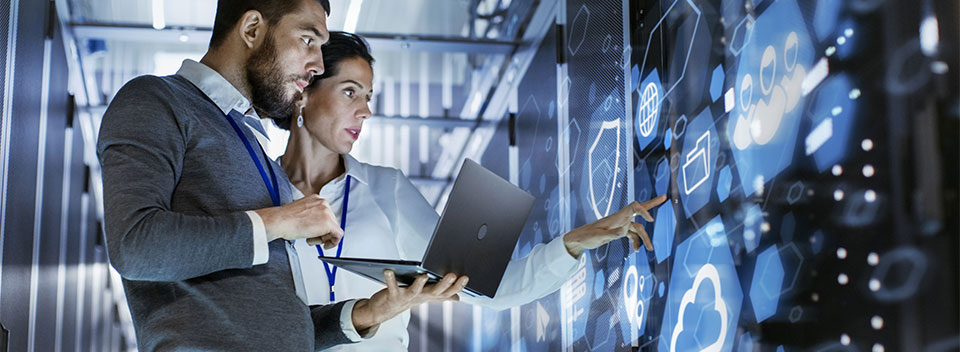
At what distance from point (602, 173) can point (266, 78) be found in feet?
4.36

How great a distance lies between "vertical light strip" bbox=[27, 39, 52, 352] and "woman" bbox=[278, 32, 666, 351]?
1.30 meters

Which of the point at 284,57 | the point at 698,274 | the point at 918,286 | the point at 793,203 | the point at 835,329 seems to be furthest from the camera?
the point at 698,274

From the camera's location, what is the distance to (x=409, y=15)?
480 cm

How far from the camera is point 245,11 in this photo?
205 cm

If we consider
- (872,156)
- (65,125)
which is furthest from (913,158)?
(65,125)

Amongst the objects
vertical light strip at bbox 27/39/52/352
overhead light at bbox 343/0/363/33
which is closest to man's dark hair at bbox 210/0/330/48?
vertical light strip at bbox 27/39/52/352

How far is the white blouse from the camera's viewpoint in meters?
2.51

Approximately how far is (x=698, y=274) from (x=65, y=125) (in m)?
3.13

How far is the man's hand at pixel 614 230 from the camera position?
2391mm

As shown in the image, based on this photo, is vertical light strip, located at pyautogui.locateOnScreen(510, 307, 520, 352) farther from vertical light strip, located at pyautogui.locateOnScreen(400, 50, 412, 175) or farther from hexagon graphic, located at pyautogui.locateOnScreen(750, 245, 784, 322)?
hexagon graphic, located at pyautogui.locateOnScreen(750, 245, 784, 322)

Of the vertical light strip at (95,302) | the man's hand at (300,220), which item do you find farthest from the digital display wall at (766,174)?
the vertical light strip at (95,302)

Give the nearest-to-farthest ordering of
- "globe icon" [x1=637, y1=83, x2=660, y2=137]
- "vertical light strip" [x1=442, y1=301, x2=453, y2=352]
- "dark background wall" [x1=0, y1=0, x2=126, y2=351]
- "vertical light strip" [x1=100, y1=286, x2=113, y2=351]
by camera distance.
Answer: "globe icon" [x1=637, y1=83, x2=660, y2=137], "dark background wall" [x1=0, y1=0, x2=126, y2=351], "vertical light strip" [x1=100, y1=286, x2=113, y2=351], "vertical light strip" [x1=442, y1=301, x2=453, y2=352]

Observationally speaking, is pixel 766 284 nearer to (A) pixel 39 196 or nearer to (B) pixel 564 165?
(B) pixel 564 165

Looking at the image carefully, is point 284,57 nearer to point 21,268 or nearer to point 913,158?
point 913,158
